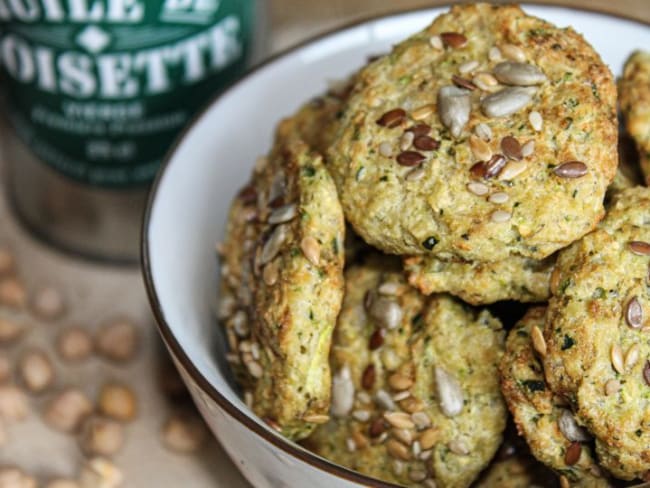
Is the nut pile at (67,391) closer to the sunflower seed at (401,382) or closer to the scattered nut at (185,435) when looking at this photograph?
the scattered nut at (185,435)

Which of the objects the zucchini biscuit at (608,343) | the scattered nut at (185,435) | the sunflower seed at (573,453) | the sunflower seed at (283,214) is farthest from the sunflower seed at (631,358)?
the scattered nut at (185,435)

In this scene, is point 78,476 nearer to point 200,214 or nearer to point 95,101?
point 200,214

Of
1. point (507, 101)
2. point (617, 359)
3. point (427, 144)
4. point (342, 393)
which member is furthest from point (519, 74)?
point (342, 393)

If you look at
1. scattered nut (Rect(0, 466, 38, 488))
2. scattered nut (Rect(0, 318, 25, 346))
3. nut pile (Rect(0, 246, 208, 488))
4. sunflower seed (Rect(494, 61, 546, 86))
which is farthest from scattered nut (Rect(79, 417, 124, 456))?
→ sunflower seed (Rect(494, 61, 546, 86))

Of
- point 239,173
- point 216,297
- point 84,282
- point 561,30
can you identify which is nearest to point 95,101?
point 84,282

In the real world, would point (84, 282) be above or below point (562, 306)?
below

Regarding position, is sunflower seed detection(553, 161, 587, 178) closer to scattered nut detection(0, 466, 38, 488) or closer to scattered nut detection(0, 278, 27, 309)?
scattered nut detection(0, 466, 38, 488)
